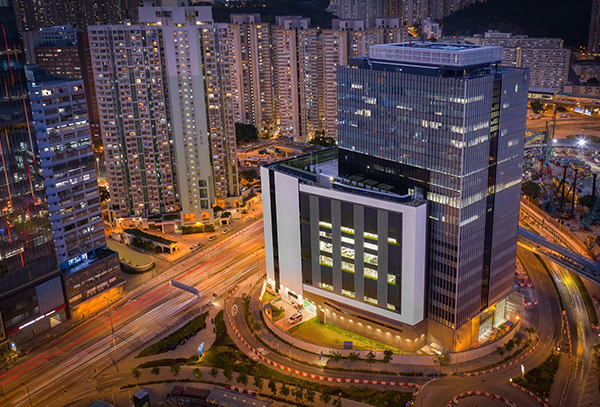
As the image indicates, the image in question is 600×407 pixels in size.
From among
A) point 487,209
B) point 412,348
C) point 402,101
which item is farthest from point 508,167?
point 412,348

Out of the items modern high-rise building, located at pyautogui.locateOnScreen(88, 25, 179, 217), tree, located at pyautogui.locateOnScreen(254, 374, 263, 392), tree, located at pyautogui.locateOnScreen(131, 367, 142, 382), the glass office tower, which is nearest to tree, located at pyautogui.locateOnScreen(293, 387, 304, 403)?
tree, located at pyautogui.locateOnScreen(254, 374, 263, 392)

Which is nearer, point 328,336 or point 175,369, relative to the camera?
point 175,369

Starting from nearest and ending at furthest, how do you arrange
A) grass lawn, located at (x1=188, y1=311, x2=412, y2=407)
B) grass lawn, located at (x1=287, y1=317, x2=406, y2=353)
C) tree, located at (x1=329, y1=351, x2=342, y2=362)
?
grass lawn, located at (x1=188, y1=311, x2=412, y2=407) → tree, located at (x1=329, y1=351, x2=342, y2=362) → grass lawn, located at (x1=287, y1=317, x2=406, y2=353)

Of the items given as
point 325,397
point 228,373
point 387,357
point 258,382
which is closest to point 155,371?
point 228,373

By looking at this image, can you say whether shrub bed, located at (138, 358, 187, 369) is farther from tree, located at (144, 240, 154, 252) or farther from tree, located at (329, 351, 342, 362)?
tree, located at (144, 240, 154, 252)

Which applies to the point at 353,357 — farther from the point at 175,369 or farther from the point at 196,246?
the point at 196,246

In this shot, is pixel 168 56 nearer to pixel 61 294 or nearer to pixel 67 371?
pixel 61 294

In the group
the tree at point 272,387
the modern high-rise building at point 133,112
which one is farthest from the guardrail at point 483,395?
the modern high-rise building at point 133,112
